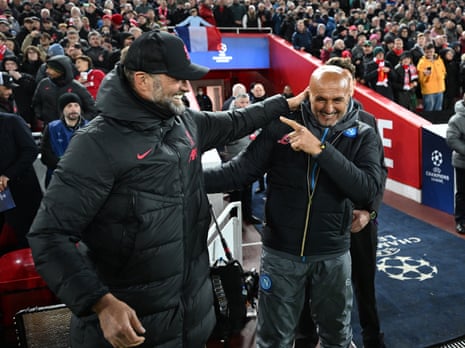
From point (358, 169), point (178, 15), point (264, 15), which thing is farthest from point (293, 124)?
point (264, 15)

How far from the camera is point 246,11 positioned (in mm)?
14336

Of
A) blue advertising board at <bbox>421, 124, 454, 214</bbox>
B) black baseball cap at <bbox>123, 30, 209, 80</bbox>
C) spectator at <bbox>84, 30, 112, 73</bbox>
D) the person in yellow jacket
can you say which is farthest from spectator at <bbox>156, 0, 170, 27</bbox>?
black baseball cap at <bbox>123, 30, 209, 80</bbox>

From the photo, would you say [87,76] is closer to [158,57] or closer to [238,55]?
[158,57]

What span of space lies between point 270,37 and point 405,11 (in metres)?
4.83

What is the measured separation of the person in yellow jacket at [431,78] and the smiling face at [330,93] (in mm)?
8848

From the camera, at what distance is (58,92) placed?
5.46 m

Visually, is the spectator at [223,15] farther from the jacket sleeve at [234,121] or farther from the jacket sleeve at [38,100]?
the jacket sleeve at [234,121]

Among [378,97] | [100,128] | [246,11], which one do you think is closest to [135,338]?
[100,128]

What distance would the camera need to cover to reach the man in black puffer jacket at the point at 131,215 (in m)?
1.43

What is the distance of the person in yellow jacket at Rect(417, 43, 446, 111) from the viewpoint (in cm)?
998

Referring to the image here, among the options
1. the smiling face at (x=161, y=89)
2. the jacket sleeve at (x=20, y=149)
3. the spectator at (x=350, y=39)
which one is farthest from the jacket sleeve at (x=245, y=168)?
the spectator at (x=350, y=39)

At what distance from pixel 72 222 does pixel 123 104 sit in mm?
438

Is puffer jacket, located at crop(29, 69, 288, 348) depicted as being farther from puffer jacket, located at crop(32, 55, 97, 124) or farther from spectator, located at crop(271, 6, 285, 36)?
spectator, located at crop(271, 6, 285, 36)

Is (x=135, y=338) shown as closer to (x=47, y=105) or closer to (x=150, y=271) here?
(x=150, y=271)
